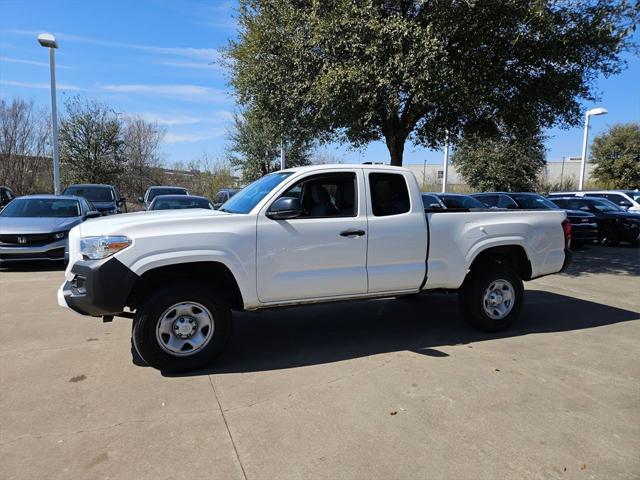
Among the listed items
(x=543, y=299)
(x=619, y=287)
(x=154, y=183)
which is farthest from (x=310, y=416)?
(x=154, y=183)

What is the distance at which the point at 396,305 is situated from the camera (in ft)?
23.8

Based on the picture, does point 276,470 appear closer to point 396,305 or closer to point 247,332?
point 247,332

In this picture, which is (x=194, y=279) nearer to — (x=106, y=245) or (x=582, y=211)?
(x=106, y=245)

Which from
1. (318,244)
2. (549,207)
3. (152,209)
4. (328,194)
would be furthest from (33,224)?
(549,207)

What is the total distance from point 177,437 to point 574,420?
2985 mm

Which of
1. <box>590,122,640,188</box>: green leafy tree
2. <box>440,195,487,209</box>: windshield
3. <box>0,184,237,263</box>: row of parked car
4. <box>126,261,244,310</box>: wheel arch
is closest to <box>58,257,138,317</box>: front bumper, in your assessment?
<box>126,261,244,310</box>: wheel arch

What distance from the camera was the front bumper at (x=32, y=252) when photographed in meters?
9.18

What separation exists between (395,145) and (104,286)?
10009 mm

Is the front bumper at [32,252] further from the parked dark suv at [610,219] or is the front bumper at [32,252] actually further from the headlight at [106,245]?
the parked dark suv at [610,219]

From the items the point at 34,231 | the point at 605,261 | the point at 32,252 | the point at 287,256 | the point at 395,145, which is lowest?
the point at 605,261

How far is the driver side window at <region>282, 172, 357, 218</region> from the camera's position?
5.01 metres

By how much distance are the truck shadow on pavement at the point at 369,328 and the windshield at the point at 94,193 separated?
11123mm

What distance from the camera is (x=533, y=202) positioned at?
579 inches

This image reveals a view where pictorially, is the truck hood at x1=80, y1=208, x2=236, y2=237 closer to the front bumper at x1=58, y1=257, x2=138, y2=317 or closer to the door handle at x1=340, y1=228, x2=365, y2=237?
the front bumper at x1=58, y1=257, x2=138, y2=317
